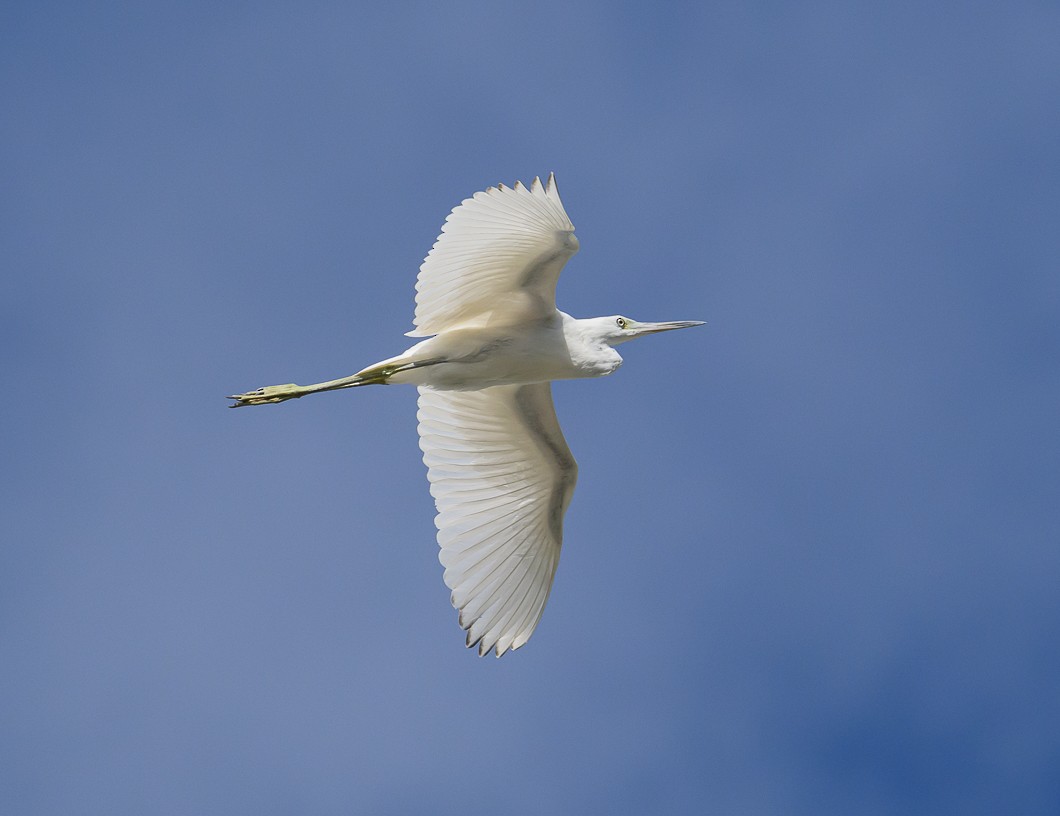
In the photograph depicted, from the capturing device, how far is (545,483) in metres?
14.3

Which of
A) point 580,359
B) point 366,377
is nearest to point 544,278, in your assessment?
point 580,359

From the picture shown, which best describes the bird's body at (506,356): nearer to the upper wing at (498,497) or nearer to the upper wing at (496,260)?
the upper wing at (496,260)

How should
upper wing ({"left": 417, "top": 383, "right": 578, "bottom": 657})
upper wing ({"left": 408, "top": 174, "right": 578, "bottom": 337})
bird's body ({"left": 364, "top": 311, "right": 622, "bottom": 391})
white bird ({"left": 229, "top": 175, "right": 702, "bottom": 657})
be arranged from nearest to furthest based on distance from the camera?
upper wing ({"left": 408, "top": 174, "right": 578, "bottom": 337})
white bird ({"left": 229, "top": 175, "right": 702, "bottom": 657})
bird's body ({"left": 364, "top": 311, "right": 622, "bottom": 391})
upper wing ({"left": 417, "top": 383, "right": 578, "bottom": 657})

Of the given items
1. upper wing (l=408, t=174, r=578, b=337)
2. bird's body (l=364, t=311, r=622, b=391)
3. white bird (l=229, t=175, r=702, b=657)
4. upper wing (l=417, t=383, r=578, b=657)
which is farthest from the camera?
upper wing (l=417, t=383, r=578, b=657)

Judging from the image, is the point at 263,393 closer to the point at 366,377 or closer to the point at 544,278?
the point at 366,377

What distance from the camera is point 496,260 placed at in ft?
41.7

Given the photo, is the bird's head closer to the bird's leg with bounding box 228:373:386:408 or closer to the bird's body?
the bird's body

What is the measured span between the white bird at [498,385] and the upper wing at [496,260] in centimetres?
1

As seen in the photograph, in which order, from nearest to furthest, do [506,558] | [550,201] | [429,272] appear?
1. [550,201]
2. [429,272]
3. [506,558]

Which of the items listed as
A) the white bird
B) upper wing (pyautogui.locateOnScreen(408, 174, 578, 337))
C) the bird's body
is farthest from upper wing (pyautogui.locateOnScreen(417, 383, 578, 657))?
upper wing (pyautogui.locateOnScreen(408, 174, 578, 337))

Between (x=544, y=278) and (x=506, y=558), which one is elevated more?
(x=544, y=278)

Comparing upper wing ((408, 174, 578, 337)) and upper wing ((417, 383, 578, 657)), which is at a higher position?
upper wing ((408, 174, 578, 337))

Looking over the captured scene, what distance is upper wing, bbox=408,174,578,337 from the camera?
12188 millimetres

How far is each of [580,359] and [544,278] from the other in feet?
2.65
